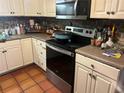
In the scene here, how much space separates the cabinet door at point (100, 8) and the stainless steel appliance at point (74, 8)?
73 mm

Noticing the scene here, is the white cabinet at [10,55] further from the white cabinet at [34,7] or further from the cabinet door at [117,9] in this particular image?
the cabinet door at [117,9]

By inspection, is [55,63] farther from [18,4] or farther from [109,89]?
[18,4]

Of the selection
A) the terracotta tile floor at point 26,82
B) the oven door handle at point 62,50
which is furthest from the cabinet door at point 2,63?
the oven door handle at point 62,50

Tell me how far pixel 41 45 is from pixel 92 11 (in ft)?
4.14

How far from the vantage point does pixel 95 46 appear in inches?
61.7

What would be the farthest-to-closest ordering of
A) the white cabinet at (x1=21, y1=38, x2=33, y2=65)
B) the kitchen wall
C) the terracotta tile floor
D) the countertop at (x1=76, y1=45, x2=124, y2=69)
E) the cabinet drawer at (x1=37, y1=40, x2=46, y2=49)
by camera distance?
the white cabinet at (x1=21, y1=38, x2=33, y2=65) < the cabinet drawer at (x1=37, y1=40, x2=46, y2=49) < the terracotta tile floor < the kitchen wall < the countertop at (x1=76, y1=45, x2=124, y2=69)

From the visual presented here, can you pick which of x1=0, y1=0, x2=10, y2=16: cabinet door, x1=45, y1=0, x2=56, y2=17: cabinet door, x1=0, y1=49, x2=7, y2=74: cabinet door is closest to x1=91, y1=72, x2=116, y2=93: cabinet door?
x1=45, y1=0, x2=56, y2=17: cabinet door

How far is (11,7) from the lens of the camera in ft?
7.56

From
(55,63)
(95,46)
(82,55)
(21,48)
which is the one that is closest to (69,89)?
(55,63)

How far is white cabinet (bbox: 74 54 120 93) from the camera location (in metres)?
1.13

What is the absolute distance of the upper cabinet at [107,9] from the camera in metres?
1.24

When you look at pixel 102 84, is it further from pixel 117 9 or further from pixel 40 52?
pixel 40 52

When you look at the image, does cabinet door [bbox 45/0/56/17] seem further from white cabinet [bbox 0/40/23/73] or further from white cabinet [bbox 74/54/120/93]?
white cabinet [bbox 74/54/120/93]

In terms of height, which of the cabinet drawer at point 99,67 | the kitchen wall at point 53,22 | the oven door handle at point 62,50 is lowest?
the cabinet drawer at point 99,67
